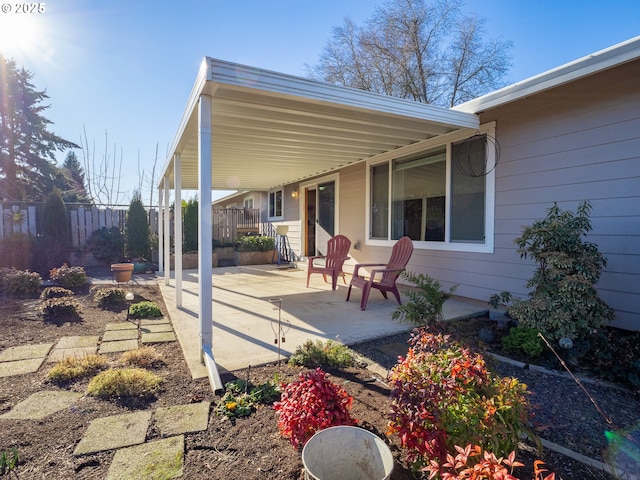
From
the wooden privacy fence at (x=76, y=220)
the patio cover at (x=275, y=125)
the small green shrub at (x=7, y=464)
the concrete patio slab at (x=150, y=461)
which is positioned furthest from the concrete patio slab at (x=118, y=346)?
the wooden privacy fence at (x=76, y=220)

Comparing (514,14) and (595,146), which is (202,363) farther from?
(514,14)

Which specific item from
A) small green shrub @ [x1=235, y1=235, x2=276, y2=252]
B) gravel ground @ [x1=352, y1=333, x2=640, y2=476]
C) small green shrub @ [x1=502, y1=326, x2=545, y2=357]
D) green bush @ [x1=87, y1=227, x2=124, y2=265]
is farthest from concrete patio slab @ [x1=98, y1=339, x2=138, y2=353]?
small green shrub @ [x1=235, y1=235, x2=276, y2=252]

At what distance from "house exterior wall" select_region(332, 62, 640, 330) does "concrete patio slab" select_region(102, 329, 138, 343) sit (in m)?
3.90

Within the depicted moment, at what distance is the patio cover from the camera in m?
2.63

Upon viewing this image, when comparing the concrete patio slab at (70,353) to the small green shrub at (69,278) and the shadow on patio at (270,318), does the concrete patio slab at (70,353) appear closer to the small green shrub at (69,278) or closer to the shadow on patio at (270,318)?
the shadow on patio at (270,318)

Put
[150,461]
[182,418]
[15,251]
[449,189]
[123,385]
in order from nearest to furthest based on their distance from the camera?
1. [150,461]
2. [182,418]
3. [123,385]
4. [449,189]
5. [15,251]

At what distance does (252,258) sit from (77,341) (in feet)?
20.4

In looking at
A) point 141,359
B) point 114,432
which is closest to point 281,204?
point 141,359

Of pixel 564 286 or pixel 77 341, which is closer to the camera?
pixel 564 286

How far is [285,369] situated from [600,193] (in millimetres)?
3305

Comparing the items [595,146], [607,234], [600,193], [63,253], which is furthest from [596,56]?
[63,253]

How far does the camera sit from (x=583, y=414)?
1924mm

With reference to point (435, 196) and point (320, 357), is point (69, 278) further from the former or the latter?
point (435, 196)

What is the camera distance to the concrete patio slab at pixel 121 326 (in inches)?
137
